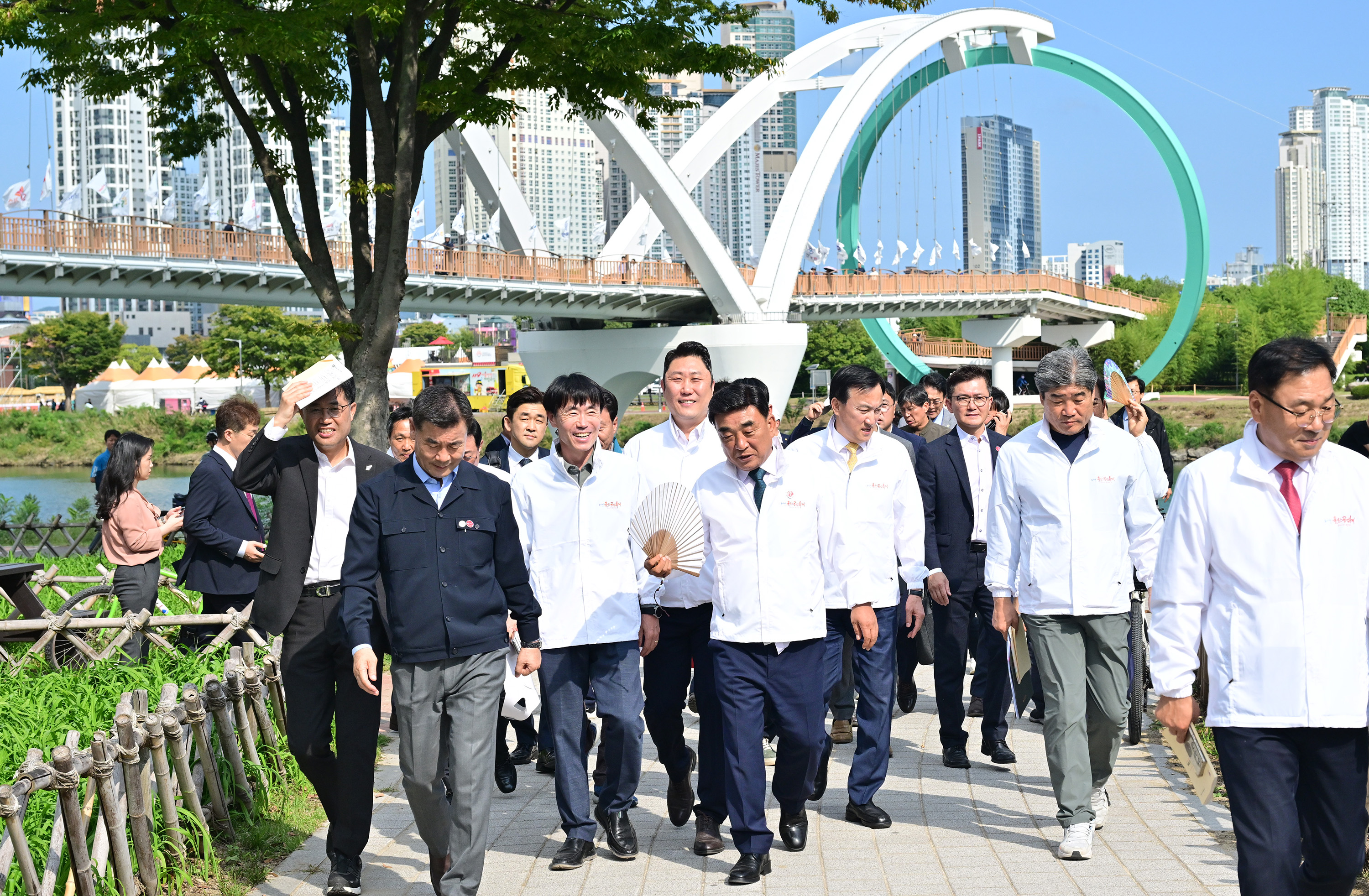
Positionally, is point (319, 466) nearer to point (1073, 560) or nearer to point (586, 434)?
point (586, 434)

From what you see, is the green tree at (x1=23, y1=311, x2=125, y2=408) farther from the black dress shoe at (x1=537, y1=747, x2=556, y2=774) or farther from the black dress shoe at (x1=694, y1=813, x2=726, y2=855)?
the black dress shoe at (x1=694, y1=813, x2=726, y2=855)

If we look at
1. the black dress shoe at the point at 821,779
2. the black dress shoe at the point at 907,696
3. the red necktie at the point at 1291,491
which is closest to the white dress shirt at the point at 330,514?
the black dress shoe at the point at 821,779

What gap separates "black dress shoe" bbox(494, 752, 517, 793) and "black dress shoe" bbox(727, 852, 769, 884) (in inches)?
68.8

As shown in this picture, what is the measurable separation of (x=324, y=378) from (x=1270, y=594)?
311cm

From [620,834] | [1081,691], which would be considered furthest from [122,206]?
[1081,691]

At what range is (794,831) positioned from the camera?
516cm

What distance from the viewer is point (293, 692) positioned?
4.77 meters

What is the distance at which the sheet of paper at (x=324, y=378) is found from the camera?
4613 millimetres

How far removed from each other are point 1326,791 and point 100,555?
510 inches

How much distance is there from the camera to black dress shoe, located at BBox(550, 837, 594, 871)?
4.94 meters

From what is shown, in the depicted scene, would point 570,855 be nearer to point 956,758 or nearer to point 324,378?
point 324,378

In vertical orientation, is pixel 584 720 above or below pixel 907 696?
above

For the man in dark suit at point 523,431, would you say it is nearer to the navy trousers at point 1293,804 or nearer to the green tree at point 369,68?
the green tree at point 369,68

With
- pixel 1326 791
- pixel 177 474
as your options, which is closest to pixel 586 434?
pixel 1326 791
